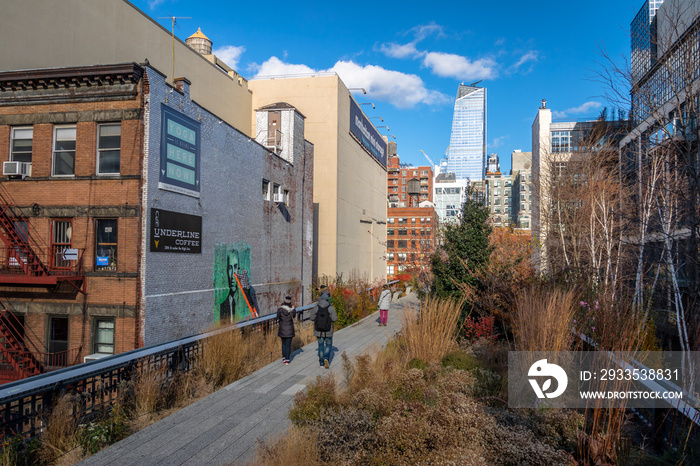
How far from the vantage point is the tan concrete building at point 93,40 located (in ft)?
56.6

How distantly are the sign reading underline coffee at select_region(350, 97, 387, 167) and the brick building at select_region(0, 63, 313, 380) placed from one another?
24.6 meters

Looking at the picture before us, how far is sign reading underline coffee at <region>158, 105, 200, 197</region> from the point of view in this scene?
1388 cm

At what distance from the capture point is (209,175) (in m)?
16.3

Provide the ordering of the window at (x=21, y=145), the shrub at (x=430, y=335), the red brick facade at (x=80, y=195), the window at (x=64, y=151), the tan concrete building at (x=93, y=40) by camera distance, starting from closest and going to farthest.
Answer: the shrub at (x=430, y=335) → the red brick facade at (x=80, y=195) → the window at (x=64, y=151) → the window at (x=21, y=145) → the tan concrete building at (x=93, y=40)

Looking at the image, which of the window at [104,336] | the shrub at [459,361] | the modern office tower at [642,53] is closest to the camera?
the modern office tower at [642,53]

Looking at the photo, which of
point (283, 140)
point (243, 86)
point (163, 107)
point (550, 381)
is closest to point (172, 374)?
point (550, 381)

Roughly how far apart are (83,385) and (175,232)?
26.2 feet

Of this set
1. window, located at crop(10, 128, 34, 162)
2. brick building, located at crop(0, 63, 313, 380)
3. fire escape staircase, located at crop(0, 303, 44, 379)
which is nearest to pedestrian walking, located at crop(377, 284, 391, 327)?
brick building, located at crop(0, 63, 313, 380)

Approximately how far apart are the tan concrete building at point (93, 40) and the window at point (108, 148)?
2775 millimetres

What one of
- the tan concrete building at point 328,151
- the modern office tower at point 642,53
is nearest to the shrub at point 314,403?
the modern office tower at point 642,53

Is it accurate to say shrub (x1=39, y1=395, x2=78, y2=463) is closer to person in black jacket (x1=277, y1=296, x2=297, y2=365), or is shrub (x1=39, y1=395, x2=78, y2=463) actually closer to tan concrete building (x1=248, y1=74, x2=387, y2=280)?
person in black jacket (x1=277, y1=296, x2=297, y2=365)

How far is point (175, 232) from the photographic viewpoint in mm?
14227

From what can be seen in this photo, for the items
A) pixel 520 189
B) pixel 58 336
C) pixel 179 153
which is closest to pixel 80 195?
pixel 179 153

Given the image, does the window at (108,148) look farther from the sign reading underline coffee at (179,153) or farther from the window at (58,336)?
the window at (58,336)
